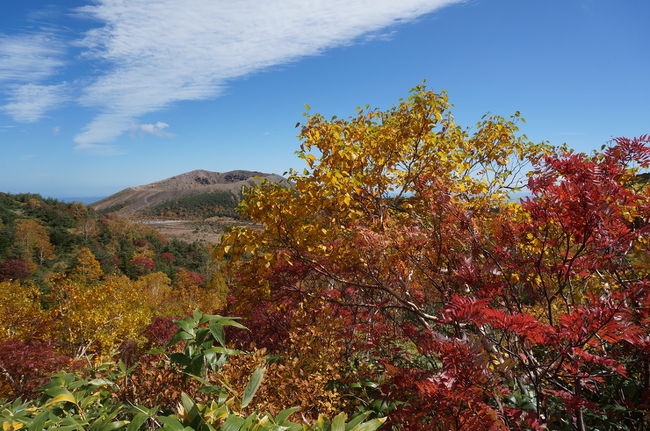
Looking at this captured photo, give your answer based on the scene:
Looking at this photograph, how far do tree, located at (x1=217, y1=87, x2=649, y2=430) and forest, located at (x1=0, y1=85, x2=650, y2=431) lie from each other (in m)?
0.02

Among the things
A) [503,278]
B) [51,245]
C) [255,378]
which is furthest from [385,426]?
[51,245]

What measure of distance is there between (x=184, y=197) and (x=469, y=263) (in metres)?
121

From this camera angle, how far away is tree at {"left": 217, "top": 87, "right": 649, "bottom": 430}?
1866 millimetres

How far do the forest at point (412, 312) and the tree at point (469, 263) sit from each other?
19 millimetres

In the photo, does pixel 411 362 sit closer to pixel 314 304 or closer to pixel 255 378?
pixel 314 304

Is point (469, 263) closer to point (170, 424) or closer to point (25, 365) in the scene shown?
point (170, 424)

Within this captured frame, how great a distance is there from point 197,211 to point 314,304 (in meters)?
101

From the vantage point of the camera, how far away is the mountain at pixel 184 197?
9850 cm

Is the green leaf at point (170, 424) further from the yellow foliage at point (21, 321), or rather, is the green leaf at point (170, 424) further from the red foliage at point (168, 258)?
the red foliage at point (168, 258)

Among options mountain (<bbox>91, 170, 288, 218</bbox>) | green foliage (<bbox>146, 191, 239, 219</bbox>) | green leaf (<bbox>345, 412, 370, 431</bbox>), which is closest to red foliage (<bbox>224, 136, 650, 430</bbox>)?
green leaf (<bbox>345, 412, 370, 431</bbox>)

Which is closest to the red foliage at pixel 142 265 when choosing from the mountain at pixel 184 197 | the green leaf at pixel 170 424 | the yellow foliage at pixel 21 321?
the yellow foliage at pixel 21 321

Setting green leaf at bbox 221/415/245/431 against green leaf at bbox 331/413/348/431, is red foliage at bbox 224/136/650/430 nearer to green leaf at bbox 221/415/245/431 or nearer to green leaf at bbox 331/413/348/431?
green leaf at bbox 331/413/348/431

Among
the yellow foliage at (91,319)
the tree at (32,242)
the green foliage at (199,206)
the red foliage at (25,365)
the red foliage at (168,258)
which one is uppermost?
the green foliage at (199,206)

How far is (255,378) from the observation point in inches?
57.4
